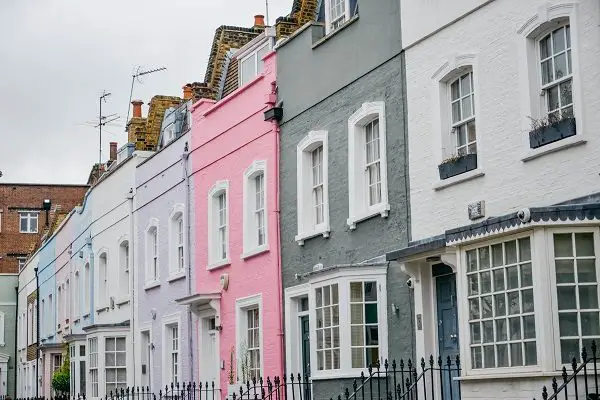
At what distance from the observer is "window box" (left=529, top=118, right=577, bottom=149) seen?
48.5 feet

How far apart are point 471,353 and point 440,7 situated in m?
5.61

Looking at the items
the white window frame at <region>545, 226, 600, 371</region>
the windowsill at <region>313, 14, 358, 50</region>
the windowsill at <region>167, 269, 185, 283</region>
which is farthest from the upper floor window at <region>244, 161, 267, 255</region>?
the white window frame at <region>545, 226, 600, 371</region>

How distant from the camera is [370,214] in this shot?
19.6m

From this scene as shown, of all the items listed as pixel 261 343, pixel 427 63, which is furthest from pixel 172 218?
pixel 427 63

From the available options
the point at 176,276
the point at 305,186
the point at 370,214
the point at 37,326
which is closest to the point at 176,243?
the point at 176,276

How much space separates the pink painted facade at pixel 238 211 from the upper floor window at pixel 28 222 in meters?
44.6

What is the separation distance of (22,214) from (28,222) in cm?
64

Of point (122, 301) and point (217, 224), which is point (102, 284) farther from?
point (217, 224)

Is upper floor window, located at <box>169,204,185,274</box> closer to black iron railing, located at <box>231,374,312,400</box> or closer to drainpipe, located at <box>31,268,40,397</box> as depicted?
black iron railing, located at <box>231,374,312,400</box>

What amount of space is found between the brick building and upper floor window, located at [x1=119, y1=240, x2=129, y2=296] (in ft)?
120

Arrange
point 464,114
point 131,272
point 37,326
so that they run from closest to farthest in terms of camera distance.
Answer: point 464,114 < point 131,272 < point 37,326

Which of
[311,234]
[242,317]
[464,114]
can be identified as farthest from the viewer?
[242,317]

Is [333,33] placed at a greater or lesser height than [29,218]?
lesser

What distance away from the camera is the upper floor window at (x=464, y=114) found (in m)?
17.2
